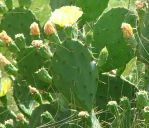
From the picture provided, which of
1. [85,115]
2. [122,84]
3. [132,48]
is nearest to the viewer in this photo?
[85,115]

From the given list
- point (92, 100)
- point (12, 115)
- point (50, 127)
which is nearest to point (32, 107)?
point (12, 115)

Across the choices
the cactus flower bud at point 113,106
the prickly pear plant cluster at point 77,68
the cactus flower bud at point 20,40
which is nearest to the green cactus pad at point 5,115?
the prickly pear plant cluster at point 77,68

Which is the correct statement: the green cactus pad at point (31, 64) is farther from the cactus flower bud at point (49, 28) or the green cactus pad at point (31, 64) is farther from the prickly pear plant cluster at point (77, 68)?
the cactus flower bud at point (49, 28)

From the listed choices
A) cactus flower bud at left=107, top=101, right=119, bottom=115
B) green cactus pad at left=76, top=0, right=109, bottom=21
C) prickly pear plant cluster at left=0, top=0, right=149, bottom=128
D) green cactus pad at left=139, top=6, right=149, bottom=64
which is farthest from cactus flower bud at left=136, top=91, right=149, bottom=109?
green cactus pad at left=76, top=0, right=109, bottom=21

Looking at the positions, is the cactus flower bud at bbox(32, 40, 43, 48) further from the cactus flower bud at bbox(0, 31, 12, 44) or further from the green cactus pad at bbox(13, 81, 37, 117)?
the green cactus pad at bbox(13, 81, 37, 117)

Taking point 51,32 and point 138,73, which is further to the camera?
point 138,73

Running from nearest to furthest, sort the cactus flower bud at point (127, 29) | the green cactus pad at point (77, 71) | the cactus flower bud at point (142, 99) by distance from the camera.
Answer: the cactus flower bud at point (142, 99), the cactus flower bud at point (127, 29), the green cactus pad at point (77, 71)

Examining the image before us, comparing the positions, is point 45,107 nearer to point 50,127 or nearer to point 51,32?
point 50,127
